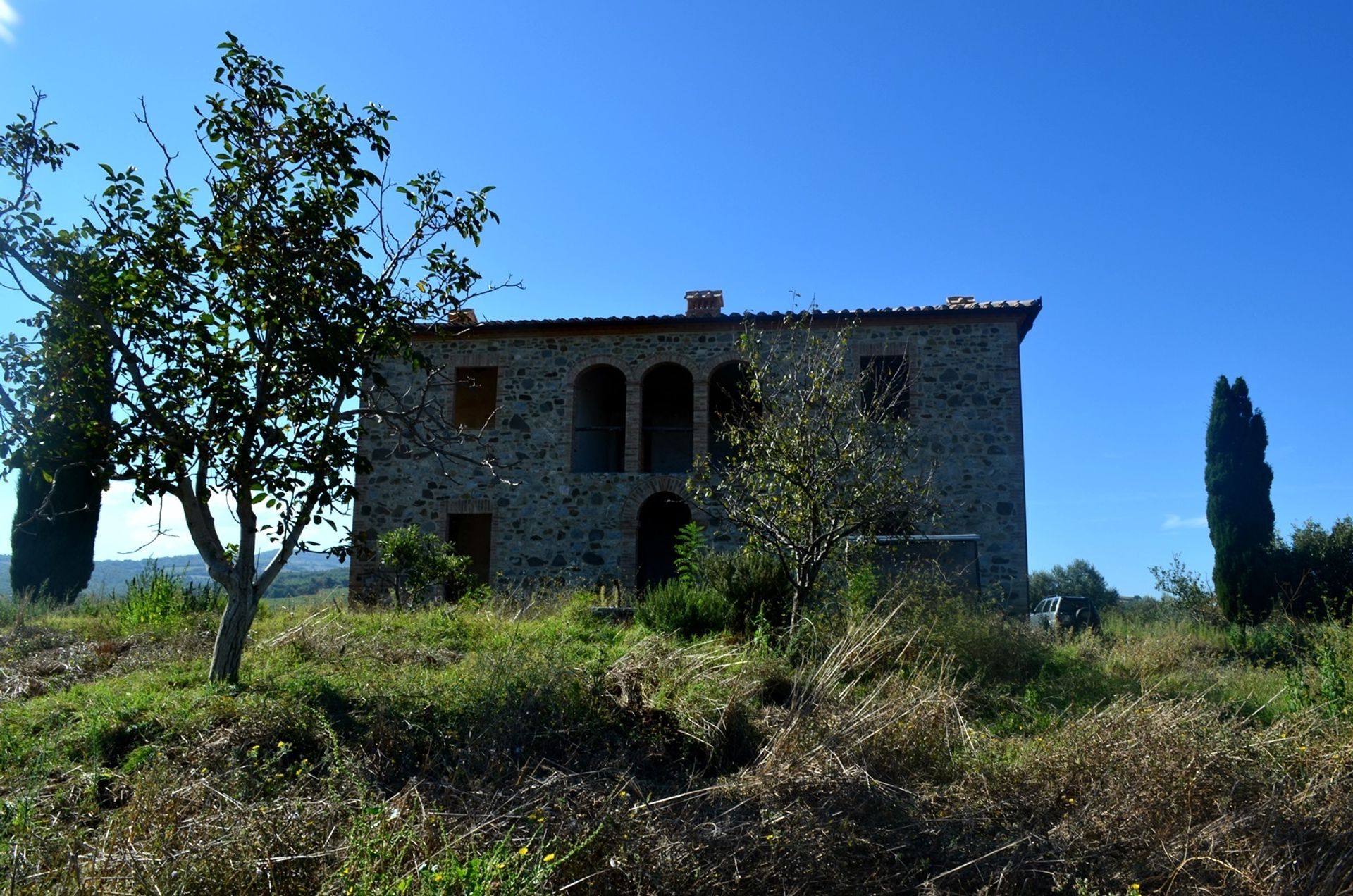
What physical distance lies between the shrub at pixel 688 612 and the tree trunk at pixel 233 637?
353cm

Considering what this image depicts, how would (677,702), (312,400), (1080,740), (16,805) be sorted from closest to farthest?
(16,805) → (1080,740) → (677,702) → (312,400)

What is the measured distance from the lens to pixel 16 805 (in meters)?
4.43

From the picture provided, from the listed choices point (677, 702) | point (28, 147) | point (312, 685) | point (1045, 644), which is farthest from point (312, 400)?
point (1045, 644)

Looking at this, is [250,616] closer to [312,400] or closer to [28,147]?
[312,400]

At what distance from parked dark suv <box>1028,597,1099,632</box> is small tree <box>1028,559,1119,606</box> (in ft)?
29.7

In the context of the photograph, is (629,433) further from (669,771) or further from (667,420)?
(669,771)

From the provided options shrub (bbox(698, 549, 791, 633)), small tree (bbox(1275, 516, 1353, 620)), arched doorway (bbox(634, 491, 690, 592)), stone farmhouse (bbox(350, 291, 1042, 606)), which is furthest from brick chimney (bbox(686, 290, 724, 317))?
small tree (bbox(1275, 516, 1353, 620))

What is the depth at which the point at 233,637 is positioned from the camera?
678 cm

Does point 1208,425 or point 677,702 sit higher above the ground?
point 1208,425

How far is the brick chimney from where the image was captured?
16953 mm

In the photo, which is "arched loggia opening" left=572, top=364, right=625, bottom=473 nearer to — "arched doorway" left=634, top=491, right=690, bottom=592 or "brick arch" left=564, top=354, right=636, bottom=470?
"brick arch" left=564, top=354, right=636, bottom=470

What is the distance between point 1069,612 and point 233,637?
15483mm

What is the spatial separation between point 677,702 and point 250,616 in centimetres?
314

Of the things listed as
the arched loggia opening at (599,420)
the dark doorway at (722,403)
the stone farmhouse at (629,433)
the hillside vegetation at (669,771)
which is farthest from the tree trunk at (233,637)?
the dark doorway at (722,403)
